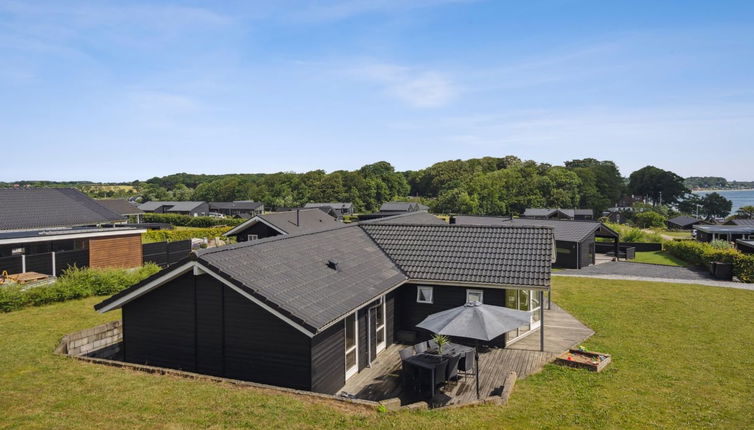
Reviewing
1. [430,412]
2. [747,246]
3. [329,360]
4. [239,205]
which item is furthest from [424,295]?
[239,205]

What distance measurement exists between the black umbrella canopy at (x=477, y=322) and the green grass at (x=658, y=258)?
3082 centimetres

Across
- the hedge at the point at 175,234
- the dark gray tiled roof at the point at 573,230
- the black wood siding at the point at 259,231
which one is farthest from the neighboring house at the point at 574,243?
the hedge at the point at 175,234

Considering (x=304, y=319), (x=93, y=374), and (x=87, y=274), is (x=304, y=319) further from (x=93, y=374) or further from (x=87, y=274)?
(x=87, y=274)

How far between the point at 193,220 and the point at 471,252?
2514 inches

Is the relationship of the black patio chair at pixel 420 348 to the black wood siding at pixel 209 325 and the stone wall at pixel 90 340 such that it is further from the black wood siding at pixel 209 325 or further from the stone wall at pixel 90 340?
the stone wall at pixel 90 340

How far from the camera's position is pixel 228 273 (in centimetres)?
1091

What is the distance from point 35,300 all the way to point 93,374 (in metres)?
10.1

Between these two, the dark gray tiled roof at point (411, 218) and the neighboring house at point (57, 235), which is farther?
the dark gray tiled roof at point (411, 218)

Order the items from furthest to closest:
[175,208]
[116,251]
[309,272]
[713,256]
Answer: [175,208]
[713,256]
[116,251]
[309,272]

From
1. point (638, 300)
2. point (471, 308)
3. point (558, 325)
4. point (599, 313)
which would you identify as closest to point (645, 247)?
point (638, 300)

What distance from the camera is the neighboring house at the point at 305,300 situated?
10.8 meters

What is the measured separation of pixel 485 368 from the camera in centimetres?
1340

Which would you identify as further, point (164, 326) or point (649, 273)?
point (649, 273)

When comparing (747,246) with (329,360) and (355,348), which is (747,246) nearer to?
(355,348)
